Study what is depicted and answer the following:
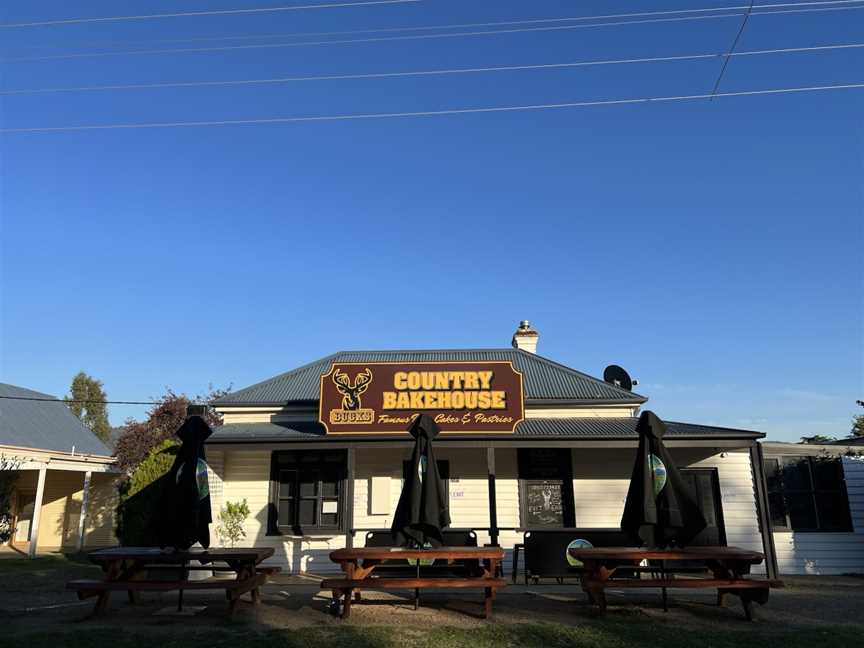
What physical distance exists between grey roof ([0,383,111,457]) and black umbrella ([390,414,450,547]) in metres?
17.5

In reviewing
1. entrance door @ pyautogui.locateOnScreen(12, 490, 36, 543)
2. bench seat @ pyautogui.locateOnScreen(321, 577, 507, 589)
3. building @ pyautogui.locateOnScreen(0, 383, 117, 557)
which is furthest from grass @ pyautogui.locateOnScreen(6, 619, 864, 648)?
entrance door @ pyautogui.locateOnScreen(12, 490, 36, 543)

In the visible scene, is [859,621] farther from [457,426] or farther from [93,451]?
[93,451]

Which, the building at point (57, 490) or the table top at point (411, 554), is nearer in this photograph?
the table top at point (411, 554)

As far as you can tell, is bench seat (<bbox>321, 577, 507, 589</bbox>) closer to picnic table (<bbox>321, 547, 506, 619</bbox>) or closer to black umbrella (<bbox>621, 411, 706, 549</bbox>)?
picnic table (<bbox>321, 547, 506, 619</bbox>)

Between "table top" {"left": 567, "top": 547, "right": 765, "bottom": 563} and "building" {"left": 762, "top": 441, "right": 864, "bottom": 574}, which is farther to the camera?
"building" {"left": 762, "top": 441, "right": 864, "bottom": 574}

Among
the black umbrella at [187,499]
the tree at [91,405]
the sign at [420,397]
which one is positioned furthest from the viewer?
the tree at [91,405]

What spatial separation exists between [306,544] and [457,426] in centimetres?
435

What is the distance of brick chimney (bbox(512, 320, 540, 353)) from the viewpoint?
1822 centimetres

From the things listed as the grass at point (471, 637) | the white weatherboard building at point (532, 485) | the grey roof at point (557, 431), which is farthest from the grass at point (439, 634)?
the white weatherboard building at point (532, 485)

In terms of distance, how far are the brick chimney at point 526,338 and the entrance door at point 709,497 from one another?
237 inches

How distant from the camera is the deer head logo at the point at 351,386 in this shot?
1227 cm

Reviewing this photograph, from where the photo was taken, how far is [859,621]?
23.0 ft

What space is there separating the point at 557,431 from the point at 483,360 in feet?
12.5

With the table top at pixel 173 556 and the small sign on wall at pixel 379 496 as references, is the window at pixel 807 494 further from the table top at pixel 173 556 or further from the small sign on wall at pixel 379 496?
the table top at pixel 173 556
